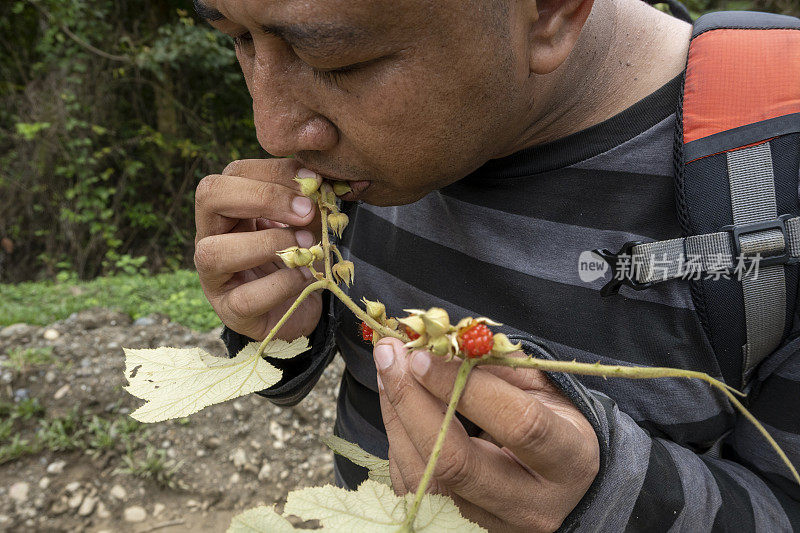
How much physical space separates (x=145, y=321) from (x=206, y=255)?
268 cm

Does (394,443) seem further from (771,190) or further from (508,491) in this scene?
(771,190)

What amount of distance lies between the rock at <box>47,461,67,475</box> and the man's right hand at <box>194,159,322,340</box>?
77.9 inches

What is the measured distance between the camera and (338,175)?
1.07m

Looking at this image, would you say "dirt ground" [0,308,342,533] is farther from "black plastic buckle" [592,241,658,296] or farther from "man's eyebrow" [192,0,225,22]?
"man's eyebrow" [192,0,225,22]

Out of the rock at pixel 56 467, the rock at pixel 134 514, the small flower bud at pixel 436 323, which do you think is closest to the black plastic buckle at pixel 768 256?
the small flower bud at pixel 436 323

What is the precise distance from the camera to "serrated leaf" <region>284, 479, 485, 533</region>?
0.72m

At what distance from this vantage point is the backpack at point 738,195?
3.11 ft

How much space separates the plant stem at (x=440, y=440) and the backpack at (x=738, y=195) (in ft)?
1.70

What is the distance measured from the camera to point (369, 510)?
0.74 m

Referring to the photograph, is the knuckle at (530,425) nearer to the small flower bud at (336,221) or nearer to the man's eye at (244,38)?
the small flower bud at (336,221)

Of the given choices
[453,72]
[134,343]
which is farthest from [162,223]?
[453,72]

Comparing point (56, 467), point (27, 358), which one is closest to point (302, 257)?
point (56, 467)

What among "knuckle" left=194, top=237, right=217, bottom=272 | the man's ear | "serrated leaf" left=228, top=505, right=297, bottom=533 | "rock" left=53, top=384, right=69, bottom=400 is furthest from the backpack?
"rock" left=53, top=384, right=69, bottom=400

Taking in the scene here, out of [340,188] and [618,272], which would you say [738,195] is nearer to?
[618,272]
